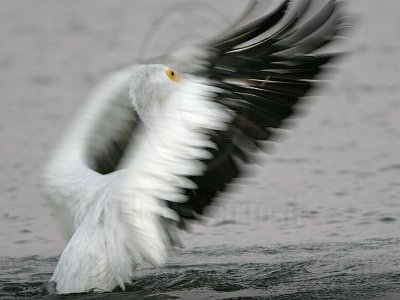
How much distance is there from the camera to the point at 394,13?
47.7 feet

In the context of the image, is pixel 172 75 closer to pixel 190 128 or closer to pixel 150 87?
pixel 150 87

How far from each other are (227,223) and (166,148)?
8.76 ft

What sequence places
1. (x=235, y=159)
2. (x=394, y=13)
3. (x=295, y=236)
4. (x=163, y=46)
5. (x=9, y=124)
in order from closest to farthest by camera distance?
(x=235, y=159) < (x=295, y=236) < (x=9, y=124) < (x=163, y=46) < (x=394, y=13)

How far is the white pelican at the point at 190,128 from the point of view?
6.86 meters

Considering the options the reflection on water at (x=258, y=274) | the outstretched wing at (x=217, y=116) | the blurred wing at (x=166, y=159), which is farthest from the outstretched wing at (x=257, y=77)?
the reflection on water at (x=258, y=274)

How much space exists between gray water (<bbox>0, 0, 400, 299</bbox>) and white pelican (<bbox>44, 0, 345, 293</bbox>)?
1.06ft

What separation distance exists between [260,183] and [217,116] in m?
3.25

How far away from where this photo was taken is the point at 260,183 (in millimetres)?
10086

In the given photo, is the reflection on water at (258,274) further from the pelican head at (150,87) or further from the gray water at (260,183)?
the pelican head at (150,87)

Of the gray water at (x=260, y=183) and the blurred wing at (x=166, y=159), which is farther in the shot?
the gray water at (x=260, y=183)

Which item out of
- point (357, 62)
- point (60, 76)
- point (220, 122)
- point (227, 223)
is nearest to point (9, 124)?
point (60, 76)

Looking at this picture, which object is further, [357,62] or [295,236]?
[357,62]

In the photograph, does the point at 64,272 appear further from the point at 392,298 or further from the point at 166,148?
the point at 392,298

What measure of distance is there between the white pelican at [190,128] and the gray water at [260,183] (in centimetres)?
32
